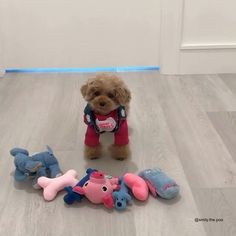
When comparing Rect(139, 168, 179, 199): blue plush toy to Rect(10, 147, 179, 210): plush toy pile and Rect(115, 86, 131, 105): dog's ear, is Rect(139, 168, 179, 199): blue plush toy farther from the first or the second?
Rect(115, 86, 131, 105): dog's ear

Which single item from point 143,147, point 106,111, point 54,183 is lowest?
point 143,147

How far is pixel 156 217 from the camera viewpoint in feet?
4.07

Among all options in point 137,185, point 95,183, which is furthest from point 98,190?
point 137,185

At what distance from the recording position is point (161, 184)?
1315 mm

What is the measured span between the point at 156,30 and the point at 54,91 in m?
0.79

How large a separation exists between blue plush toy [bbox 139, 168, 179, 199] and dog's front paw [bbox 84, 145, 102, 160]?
273 mm

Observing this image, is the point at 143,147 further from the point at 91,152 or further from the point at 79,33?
the point at 79,33

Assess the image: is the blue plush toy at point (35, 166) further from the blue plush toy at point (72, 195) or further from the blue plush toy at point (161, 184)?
the blue plush toy at point (161, 184)

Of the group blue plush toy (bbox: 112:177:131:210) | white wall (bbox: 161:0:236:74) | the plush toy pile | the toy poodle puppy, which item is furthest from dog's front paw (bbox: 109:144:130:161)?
white wall (bbox: 161:0:236:74)

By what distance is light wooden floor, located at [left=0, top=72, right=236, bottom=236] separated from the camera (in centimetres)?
122

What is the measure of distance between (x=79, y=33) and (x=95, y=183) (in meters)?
1.47

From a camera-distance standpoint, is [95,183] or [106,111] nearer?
[95,183]

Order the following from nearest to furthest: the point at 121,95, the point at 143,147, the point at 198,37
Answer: the point at 121,95 → the point at 143,147 → the point at 198,37

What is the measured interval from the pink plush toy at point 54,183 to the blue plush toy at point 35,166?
0.04 metres
